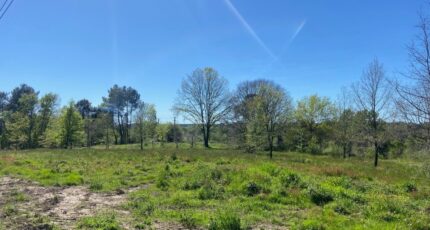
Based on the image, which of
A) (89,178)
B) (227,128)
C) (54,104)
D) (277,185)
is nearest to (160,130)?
(227,128)

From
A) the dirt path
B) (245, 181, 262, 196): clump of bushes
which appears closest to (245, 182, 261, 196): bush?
(245, 181, 262, 196): clump of bushes

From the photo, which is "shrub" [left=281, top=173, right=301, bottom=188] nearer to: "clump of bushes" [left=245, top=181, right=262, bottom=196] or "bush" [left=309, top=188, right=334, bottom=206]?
"clump of bushes" [left=245, top=181, right=262, bottom=196]

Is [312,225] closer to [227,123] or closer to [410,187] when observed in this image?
[410,187]

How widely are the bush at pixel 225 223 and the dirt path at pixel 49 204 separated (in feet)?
6.46

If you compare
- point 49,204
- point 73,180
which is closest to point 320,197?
point 49,204

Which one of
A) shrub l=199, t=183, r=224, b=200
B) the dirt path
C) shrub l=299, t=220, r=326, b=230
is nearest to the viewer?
shrub l=299, t=220, r=326, b=230

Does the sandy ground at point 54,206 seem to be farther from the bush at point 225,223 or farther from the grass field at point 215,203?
the bush at point 225,223

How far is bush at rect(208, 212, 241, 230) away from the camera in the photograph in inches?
299

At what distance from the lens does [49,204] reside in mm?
10578

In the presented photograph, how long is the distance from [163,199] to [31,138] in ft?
208

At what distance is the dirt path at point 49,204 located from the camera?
8.37m

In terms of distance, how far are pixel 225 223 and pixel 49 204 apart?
5.99 meters

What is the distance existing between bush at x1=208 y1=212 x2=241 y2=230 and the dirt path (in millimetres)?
1970

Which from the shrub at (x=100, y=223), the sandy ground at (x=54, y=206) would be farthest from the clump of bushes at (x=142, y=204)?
the shrub at (x=100, y=223)
